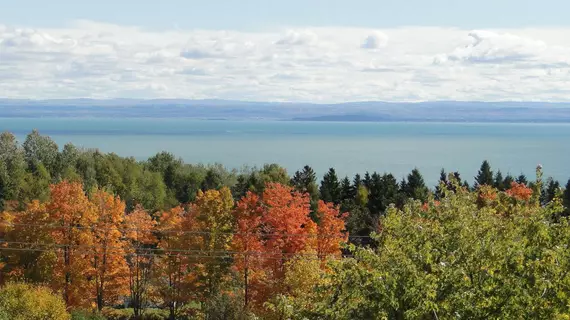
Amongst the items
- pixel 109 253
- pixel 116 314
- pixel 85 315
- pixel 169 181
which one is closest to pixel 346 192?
pixel 116 314

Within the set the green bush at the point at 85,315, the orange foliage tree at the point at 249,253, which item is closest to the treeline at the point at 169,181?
the orange foliage tree at the point at 249,253

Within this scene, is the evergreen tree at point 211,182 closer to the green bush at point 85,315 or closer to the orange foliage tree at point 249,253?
the green bush at point 85,315

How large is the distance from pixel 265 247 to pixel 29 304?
399 inches

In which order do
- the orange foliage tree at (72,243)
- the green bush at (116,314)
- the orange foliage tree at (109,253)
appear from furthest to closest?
the green bush at (116,314) < the orange foliage tree at (109,253) < the orange foliage tree at (72,243)

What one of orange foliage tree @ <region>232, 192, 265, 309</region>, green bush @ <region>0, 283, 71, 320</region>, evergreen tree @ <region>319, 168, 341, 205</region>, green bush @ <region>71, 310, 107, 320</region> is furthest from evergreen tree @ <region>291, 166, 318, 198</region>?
green bush @ <region>0, 283, 71, 320</region>

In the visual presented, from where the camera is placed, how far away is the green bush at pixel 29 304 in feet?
102

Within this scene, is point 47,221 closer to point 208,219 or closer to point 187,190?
point 208,219

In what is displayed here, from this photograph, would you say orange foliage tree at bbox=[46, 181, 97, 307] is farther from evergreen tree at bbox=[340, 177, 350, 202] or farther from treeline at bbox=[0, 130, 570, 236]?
evergreen tree at bbox=[340, 177, 350, 202]

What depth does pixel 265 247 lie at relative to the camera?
33.8m

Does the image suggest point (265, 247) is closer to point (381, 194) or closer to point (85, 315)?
point (85, 315)

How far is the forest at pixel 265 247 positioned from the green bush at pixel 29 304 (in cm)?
6

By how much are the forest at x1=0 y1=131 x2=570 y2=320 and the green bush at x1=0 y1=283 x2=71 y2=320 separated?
0.06 m

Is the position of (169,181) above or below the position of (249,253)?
below

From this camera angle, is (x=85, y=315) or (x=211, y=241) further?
(x=211, y=241)
